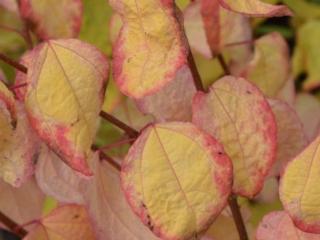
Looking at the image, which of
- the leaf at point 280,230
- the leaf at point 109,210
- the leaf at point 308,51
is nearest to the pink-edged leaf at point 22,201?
the leaf at point 109,210

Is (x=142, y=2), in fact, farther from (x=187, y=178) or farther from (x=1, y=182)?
(x=1, y=182)

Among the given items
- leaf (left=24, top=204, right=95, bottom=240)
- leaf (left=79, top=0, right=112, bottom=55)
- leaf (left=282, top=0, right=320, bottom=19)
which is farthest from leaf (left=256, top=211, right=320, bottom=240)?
leaf (left=282, top=0, right=320, bottom=19)

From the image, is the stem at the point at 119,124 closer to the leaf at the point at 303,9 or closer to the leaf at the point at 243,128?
the leaf at the point at 243,128

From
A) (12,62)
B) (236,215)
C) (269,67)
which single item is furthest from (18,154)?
(269,67)

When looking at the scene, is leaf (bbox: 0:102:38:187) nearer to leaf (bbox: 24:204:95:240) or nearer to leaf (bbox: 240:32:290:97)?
leaf (bbox: 24:204:95:240)

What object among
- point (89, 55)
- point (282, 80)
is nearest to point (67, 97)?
point (89, 55)

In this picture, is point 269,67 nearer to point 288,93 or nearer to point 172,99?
point 288,93
